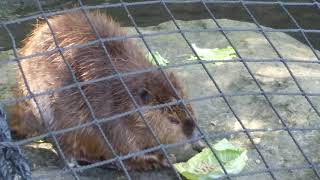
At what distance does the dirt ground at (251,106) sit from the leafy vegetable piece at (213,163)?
0.21ft

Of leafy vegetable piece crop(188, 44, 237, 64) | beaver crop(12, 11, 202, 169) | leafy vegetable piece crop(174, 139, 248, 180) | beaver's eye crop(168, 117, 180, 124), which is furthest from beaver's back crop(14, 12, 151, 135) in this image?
leafy vegetable piece crop(188, 44, 237, 64)

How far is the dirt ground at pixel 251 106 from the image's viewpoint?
396 centimetres

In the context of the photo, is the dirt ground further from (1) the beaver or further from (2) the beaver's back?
(2) the beaver's back

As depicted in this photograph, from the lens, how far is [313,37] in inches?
271

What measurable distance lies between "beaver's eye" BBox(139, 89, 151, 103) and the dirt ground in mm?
402

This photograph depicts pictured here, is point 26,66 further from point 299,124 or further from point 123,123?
point 299,124

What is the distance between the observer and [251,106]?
14.8 ft

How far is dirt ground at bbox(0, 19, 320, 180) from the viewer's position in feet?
13.0

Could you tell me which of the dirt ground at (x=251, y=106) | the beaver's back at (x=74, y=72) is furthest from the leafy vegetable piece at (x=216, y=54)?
the beaver's back at (x=74, y=72)

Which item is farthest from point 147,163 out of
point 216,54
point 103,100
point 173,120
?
point 216,54

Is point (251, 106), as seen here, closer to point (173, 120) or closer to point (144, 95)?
point (173, 120)

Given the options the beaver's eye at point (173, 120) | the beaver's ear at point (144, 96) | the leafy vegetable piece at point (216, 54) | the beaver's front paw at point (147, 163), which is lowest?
the beaver's front paw at point (147, 163)

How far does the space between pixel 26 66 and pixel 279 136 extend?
1421 mm

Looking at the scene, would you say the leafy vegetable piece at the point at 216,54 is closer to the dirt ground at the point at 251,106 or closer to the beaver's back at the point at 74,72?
the dirt ground at the point at 251,106
